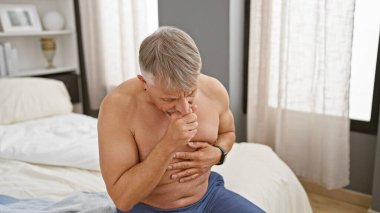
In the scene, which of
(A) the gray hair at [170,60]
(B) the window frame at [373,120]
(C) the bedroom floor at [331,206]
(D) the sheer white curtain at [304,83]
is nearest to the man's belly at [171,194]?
(A) the gray hair at [170,60]

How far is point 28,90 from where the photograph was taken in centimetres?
275

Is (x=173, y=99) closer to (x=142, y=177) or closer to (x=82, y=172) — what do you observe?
(x=142, y=177)

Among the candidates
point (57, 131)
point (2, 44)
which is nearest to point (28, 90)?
point (2, 44)

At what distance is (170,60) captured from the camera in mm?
860

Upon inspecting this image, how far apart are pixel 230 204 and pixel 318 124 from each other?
4.08 ft

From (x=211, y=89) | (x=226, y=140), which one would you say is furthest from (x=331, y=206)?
(x=211, y=89)

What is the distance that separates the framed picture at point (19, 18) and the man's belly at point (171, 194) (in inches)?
101

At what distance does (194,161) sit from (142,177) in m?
0.21

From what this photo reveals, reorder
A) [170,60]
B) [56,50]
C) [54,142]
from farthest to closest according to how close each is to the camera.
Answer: [56,50] < [54,142] < [170,60]

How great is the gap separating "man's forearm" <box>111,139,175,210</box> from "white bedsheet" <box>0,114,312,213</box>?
550 mm

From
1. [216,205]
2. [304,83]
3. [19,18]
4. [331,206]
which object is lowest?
[331,206]

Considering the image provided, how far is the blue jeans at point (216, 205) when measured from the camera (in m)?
1.10

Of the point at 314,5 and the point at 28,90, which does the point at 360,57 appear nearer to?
the point at 314,5

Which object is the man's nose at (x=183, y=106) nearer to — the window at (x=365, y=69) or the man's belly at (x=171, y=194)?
the man's belly at (x=171, y=194)
